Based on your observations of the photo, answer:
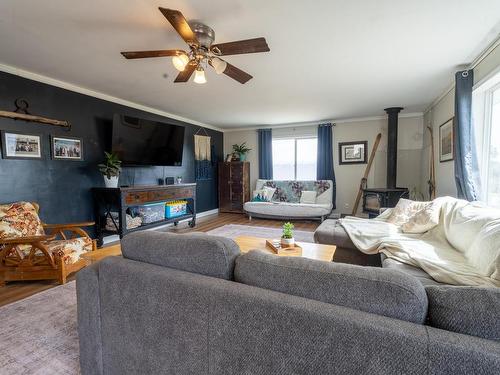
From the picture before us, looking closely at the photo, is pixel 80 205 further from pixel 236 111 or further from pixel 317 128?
pixel 317 128

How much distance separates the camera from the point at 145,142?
4.09 m

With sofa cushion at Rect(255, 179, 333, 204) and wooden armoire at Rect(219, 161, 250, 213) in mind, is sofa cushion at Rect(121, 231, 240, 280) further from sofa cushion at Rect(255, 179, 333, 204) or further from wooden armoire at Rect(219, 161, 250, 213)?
wooden armoire at Rect(219, 161, 250, 213)

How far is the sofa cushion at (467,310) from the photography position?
0.63 metres

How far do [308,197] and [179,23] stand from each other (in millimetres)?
4517

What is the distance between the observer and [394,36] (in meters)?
2.12

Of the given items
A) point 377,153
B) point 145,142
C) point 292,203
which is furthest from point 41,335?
point 377,153

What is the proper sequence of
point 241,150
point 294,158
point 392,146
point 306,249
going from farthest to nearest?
point 241,150 → point 294,158 → point 392,146 → point 306,249

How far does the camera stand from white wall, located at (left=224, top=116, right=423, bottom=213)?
16.6 ft

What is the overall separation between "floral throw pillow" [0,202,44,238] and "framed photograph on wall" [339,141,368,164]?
5.44 meters

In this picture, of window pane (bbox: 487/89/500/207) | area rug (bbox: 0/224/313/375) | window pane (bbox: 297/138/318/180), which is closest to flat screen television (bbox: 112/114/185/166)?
area rug (bbox: 0/224/313/375)

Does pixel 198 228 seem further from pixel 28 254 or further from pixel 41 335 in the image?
pixel 41 335

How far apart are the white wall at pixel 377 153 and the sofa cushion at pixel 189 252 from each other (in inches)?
203

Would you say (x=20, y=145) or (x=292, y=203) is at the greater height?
(x=20, y=145)

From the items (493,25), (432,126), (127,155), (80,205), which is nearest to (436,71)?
(493,25)
